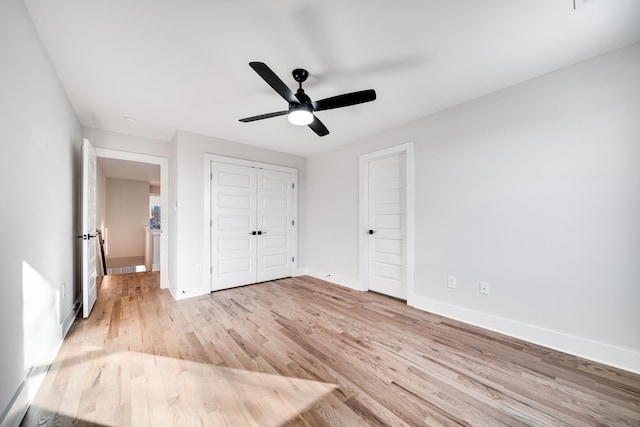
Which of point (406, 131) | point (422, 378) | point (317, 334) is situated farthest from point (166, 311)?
point (406, 131)

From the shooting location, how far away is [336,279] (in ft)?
14.3

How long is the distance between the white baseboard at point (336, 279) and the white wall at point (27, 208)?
338 centimetres

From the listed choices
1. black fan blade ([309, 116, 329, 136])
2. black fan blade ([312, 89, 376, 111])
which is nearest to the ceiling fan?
black fan blade ([312, 89, 376, 111])

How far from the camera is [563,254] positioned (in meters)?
2.16

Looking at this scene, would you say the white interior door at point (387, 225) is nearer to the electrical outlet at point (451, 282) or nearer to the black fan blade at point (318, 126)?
the electrical outlet at point (451, 282)

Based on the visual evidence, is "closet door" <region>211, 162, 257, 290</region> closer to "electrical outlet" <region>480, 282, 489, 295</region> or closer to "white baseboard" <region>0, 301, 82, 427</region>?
"white baseboard" <region>0, 301, 82, 427</region>

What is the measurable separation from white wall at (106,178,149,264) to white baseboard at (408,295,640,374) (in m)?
8.09

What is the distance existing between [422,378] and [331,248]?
2.82m

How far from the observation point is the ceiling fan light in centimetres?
205

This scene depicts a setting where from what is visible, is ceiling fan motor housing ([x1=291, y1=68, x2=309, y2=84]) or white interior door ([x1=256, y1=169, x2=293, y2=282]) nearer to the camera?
ceiling fan motor housing ([x1=291, y1=68, x2=309, y2=84])

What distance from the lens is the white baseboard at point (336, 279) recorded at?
4025 millimetres

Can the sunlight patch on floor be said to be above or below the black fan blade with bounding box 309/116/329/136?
below

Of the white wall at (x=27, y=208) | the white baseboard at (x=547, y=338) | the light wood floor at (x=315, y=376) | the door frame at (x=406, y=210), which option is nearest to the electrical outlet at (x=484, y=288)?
the white baseboard at (x=547, y=338)

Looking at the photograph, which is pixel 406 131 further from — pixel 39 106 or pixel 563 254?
pixel 39 106
